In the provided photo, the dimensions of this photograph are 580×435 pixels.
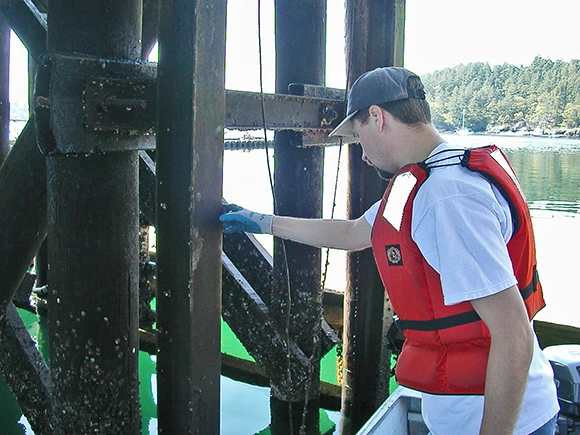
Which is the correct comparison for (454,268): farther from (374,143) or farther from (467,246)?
(374,143)

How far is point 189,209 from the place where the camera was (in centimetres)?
191

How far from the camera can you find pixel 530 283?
1.69 meters

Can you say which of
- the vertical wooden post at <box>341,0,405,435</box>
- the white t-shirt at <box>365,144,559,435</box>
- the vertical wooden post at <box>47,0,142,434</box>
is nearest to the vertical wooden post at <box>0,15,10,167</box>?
the vertical wooden post at <box>341,0,405,435</box>

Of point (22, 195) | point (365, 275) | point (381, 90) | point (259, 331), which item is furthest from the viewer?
point (365, 275)

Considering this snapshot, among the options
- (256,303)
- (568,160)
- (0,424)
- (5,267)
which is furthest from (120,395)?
(568,160)

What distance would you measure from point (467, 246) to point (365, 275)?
2085 millimetres

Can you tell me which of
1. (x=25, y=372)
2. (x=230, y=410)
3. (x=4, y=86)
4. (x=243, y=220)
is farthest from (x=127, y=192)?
(x=4, y=86)

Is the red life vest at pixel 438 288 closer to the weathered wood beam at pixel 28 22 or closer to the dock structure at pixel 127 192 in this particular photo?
the dock structure at pixel 127 192

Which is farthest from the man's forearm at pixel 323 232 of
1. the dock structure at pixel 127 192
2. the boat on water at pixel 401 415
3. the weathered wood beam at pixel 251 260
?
the weathered wood beam at pixel 251 260

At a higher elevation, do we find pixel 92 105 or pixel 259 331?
pixel 92 105

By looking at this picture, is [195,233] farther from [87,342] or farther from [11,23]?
[11,23]

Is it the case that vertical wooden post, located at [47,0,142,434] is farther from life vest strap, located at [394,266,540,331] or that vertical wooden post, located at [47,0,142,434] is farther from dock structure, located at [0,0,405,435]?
life vest strap, located at [394,266,540,331]

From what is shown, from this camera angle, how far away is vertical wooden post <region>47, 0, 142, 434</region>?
2.21 m

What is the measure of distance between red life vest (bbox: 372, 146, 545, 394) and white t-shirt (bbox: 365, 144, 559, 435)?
1.6 inches
